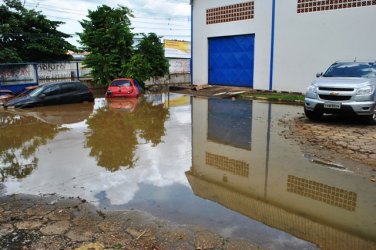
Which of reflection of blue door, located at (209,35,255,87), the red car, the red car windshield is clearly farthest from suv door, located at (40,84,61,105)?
reflection of blue door, located at (209,35,255,87)

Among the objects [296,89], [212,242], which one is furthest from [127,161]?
[296,89]

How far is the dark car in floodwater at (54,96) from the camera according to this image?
16969 mm

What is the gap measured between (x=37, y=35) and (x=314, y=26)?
19376 mm

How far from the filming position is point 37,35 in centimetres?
2636

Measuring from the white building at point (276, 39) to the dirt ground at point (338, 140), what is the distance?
23.6 ft

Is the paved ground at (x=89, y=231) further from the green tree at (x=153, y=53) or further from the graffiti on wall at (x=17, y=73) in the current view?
the green tree at (x=153, y=53)

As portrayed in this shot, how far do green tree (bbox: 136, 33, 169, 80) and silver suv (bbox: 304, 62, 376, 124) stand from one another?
16.0 m

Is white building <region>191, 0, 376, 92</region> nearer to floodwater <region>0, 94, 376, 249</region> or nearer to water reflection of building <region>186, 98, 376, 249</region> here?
floodwater <region>0, 94, 376, 249</region>

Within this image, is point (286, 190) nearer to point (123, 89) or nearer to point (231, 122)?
point (231, 122)

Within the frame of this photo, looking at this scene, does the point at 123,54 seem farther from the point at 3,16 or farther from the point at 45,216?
the point at 45,216

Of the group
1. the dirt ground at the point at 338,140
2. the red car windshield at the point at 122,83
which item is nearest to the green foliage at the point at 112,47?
the red car windshield at the point at 122,83

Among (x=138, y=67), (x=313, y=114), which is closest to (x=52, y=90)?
(x=138, y=67)

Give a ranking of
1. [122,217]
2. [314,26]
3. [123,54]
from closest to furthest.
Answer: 1. [122,217]
2. [314,26]
3. [123,54]

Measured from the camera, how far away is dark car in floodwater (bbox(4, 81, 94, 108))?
16969mm
